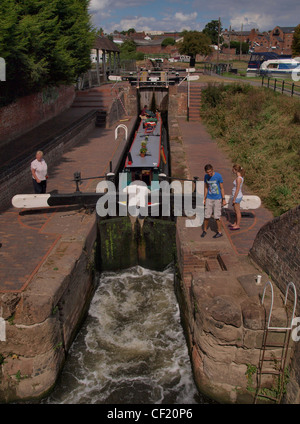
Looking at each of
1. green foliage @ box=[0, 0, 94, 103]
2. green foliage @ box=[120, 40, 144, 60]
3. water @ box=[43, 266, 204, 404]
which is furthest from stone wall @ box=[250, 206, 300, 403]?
green foliage @ box=[120, 40, 144, 60]

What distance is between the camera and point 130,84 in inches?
1088

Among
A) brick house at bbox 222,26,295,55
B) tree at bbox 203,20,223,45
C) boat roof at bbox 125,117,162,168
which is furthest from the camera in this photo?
brick house at bbox 222,26,295,55

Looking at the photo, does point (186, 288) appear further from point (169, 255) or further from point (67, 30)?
point (67, 30)

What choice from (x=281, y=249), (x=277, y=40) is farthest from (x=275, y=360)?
(x=277, y=40)

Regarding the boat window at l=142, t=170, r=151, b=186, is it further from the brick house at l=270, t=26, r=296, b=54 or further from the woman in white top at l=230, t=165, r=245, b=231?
the brick house at l=270, t=26, r=296, b=54

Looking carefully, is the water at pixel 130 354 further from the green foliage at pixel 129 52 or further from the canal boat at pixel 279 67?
the green foliage at pixel 129 52

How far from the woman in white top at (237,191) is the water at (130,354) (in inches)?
93.7

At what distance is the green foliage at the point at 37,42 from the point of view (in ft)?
37.1

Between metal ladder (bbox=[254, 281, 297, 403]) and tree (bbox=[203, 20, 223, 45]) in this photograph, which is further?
tree (bbox=[203, 20, 223, 45])

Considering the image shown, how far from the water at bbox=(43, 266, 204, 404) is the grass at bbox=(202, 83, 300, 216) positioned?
13.7 ft

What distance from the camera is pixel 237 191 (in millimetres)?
8125

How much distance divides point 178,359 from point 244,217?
4.07m

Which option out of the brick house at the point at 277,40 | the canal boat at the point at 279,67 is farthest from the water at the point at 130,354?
the brick house at the point at 277,40

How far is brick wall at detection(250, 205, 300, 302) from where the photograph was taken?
17.8 ft
